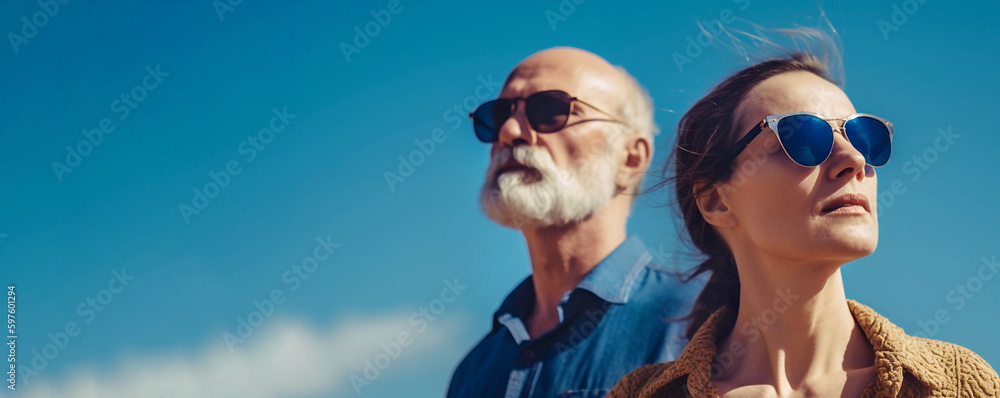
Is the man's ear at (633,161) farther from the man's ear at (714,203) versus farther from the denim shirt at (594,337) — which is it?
the man's ear at (714,203)

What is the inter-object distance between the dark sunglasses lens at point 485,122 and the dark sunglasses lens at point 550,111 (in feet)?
0.81

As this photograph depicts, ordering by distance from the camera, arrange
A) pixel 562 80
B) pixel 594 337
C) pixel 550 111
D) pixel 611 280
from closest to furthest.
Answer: pixel 594 337
pixel 611 280
pixel 550 111
pixel 562 80

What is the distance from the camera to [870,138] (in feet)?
7.10

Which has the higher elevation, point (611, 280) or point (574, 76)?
point (574, 76)

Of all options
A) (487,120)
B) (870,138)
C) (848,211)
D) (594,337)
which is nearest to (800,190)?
(848,211)

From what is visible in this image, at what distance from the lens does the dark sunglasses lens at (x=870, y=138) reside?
7.05ft

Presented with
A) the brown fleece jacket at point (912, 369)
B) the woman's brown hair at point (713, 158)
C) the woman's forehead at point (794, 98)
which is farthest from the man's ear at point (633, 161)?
the brown fleece jacket at point (912, 369)

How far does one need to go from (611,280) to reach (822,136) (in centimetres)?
189

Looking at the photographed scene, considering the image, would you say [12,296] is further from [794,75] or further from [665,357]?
[794,75]

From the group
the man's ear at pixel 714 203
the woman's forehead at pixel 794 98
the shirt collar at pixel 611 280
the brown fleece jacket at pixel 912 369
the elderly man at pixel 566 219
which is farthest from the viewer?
the shirt collar at pixel 611 280

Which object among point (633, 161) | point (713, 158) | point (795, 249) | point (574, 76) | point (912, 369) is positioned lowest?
point (912, 369)

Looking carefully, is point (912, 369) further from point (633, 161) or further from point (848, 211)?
point (633, 161)

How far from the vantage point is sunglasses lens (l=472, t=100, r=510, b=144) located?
169 inches

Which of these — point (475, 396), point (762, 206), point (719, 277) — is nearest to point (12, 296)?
point (475, 396)
